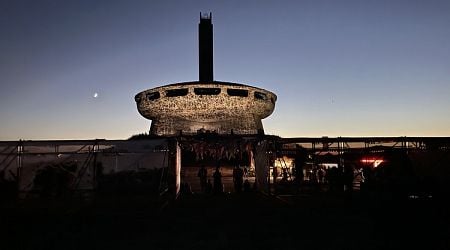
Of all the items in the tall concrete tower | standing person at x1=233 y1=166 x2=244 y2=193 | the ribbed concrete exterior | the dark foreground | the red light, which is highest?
the tall concrete tower

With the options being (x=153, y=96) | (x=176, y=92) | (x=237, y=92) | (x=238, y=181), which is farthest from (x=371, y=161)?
(x=153, y=96)

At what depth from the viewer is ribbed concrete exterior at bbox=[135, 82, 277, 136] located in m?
42.5

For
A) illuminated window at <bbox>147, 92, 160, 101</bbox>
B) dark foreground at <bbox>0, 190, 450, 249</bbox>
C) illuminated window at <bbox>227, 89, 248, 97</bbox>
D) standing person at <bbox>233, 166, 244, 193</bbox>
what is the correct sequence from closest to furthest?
dark foreground at <bbox>0, 190, 450, 249</bbox>
standing person at <bbox>233, 166, 244, 193</bbox>
illuminated window at <bbox>227, 89, 248, 97</bbox>
illuminated window at <bbox>147, 92, 160, 101</bbox>

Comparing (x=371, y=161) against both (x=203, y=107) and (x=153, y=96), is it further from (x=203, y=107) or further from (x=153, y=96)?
(x=153, y=96)

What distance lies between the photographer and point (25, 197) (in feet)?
44.1

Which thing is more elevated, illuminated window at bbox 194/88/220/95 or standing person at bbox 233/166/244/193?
illuminated window at bbox 194/88/220/95

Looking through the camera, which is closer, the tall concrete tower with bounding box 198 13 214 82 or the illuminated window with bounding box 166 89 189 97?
the illuminated window with bounding box 166 89 189 97

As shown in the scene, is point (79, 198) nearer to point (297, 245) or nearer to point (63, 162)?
point (63, 162)

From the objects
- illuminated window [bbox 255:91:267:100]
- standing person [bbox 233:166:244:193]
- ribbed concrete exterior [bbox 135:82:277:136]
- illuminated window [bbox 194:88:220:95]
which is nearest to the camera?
standing person [bbox 233:166:244:193]

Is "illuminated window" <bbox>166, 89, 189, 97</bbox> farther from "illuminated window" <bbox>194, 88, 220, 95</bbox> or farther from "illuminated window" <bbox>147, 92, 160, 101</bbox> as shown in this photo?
"illuminated window" <bbox>147, 92, 160, 101</bbox>

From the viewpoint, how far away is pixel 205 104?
42.8 meters

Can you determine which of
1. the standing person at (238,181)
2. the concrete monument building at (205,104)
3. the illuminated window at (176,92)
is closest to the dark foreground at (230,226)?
the standing person at (238,181)

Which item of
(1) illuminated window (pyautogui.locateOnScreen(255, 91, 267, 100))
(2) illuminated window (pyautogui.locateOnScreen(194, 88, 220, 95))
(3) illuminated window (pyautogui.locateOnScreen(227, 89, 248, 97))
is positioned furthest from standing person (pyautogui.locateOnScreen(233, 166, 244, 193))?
(1) illuminated window (pyautogui.locateOnScreen(255, 91, 267, 100))

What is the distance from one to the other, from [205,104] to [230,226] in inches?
1388
